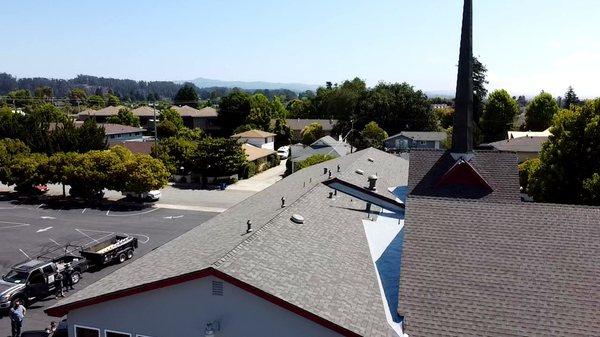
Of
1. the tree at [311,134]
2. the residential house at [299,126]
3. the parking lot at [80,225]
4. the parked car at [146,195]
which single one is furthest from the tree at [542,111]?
the parked car at [146,195]

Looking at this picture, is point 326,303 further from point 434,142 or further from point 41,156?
point 434,142

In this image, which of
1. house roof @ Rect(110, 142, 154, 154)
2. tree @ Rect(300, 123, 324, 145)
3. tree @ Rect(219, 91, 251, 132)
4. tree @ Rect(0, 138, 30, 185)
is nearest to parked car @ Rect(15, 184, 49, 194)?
tree @ Rect(0, 138, 30, 185)

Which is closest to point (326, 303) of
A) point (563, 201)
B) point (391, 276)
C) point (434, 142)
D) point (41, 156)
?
point (391, 276)

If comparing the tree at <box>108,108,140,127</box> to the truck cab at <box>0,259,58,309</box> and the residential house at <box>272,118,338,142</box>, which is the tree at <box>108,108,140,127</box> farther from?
the truck cab at <box>0,259,58,309</box>

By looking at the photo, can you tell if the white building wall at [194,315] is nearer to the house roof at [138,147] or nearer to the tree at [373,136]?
the house roof at [138,147]

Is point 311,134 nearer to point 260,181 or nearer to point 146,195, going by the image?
point 260,181

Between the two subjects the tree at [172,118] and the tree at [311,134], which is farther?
the tree at [172,118]
